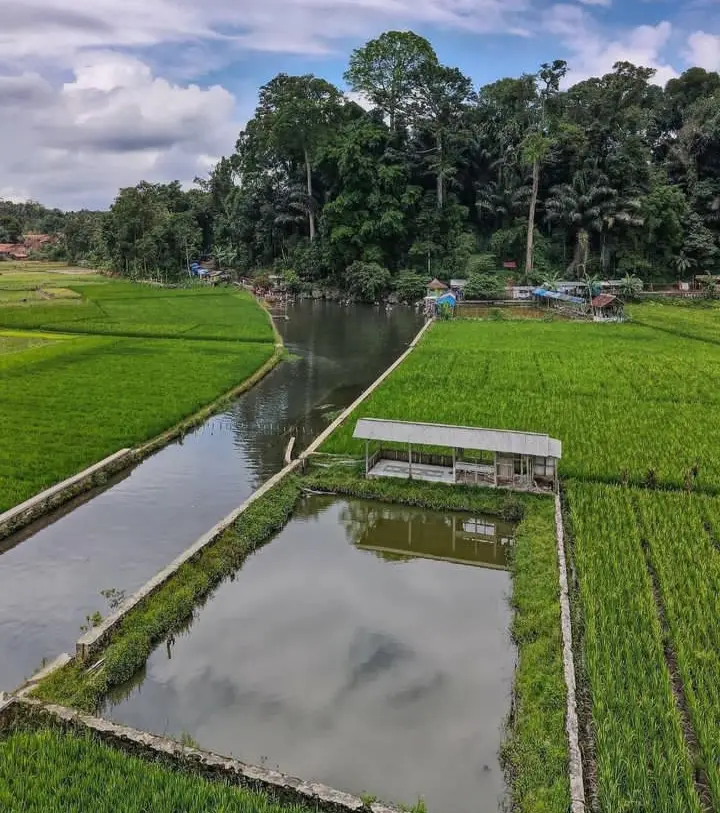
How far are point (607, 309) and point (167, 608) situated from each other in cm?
3381

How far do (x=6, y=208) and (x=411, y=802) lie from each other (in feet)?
487

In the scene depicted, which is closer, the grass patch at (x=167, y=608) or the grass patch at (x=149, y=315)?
the grass patch at (x=167, y=608)

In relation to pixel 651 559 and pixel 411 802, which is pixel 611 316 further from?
pixel 411 802

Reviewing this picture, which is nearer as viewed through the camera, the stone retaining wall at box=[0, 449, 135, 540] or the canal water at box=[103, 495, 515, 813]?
the canal water at box=[103, 495, 515, 813]

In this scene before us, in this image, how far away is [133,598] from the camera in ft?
27.1

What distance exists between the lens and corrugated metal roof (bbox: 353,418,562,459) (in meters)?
11.8

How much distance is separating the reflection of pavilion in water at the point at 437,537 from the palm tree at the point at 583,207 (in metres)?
38.1

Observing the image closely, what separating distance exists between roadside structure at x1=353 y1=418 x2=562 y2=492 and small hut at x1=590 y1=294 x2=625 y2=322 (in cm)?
2544

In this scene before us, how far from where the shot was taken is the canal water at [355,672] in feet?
20.0

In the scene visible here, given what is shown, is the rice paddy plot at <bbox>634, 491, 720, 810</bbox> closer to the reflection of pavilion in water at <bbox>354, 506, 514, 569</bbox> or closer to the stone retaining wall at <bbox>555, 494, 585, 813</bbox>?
the stone retaining wall at <bbox>555, 494, 585, 813</bbox>

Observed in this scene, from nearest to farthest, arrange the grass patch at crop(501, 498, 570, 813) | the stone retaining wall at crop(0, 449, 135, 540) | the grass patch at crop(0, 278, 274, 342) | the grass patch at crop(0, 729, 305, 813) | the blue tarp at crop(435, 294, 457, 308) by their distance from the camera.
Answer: the grass patch at crop(0, 729, 305, 813) < the grass patch at crop(501, 498, 570, 813) < the stone retaining wall at crop(0, 449, 135, 540) < the grass patch at crop(0, 278, 274, 342) < the blue tarp at crop(435, 294, 457, 308)

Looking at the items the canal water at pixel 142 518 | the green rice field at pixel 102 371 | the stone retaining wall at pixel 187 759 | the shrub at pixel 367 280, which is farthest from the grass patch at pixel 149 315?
the stone retaining wall at pixel 187 759

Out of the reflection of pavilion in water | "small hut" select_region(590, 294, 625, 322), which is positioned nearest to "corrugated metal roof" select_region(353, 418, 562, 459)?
the reflection of pavilion in water

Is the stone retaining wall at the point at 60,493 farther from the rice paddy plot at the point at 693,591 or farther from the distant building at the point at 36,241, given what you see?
the distant building at the point at 36,241
